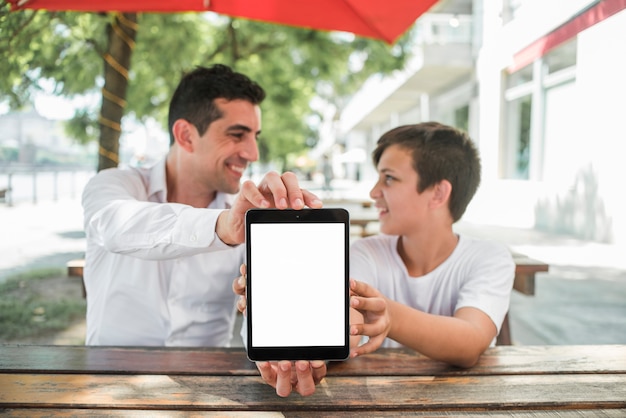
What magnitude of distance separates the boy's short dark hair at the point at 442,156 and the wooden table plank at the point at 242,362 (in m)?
0.72

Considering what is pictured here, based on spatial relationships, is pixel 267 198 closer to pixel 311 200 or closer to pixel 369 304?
pixel 311 200

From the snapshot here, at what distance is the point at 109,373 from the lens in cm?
136

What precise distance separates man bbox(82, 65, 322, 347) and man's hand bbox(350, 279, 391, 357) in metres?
0.23

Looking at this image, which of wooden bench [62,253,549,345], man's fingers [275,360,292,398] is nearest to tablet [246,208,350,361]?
man's fingers [275,360,292,398]

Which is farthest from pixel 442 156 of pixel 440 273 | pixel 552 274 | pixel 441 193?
pixel 552 274

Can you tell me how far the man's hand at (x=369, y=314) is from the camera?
117cm

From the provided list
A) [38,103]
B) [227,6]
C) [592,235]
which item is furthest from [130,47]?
[592,235]

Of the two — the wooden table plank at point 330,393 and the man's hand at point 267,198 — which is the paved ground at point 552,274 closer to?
the wooden table plank at point 330,393

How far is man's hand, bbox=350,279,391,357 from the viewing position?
1165mm

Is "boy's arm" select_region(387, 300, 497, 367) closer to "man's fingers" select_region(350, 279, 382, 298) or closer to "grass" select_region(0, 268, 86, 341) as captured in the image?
"man's fingers" select_region(350, 279, 382, 298)

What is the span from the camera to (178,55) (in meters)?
6.76

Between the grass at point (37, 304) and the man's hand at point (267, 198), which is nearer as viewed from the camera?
the man's hand at point (267, 198)

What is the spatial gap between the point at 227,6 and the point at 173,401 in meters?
2.50

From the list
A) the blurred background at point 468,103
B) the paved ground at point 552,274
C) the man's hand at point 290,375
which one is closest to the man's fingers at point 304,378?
the man's hand at point 290,375
